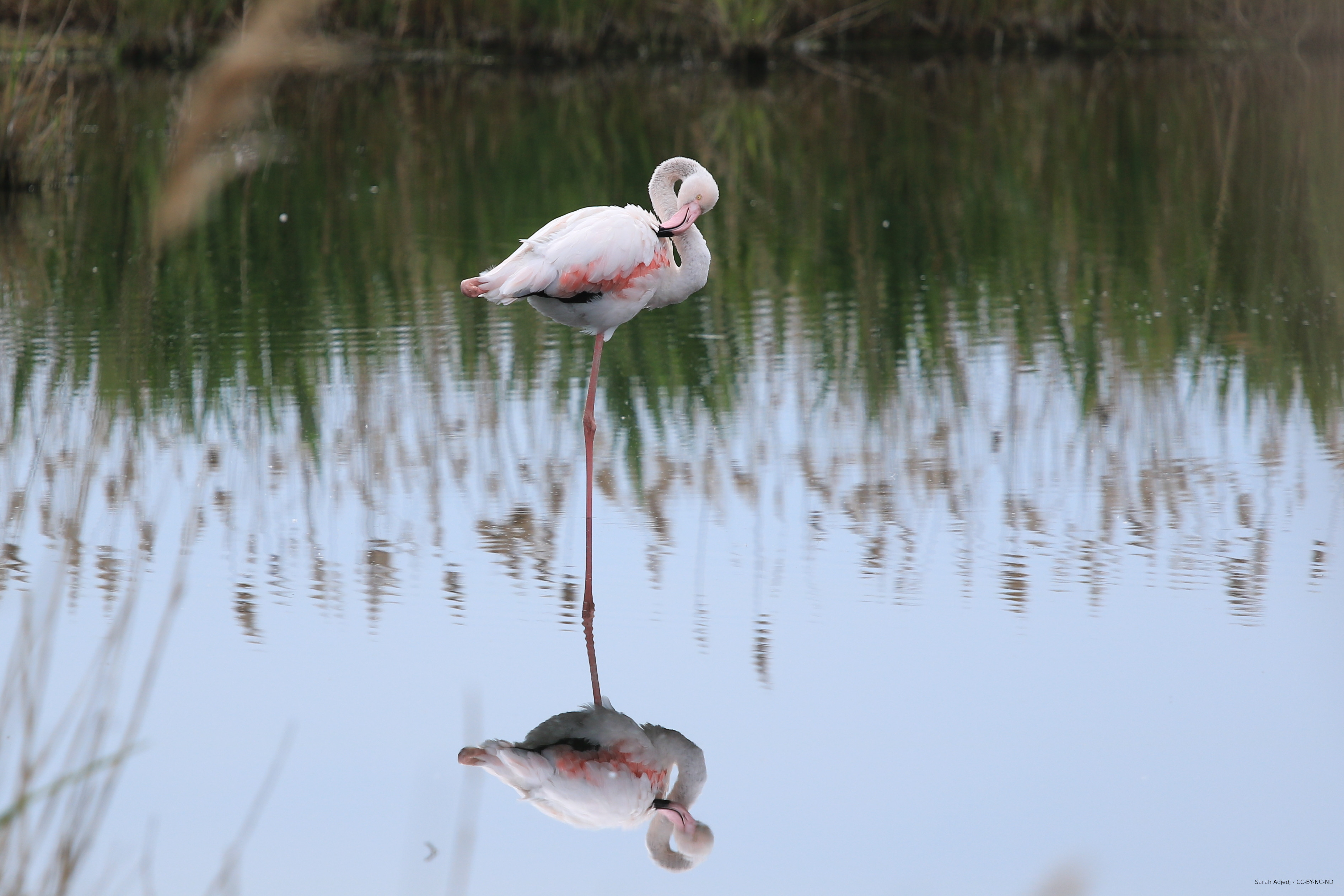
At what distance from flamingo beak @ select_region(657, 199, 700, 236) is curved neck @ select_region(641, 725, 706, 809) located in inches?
79.4

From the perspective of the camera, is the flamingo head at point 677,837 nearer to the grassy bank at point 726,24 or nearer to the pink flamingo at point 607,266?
the pink flamingo at point 607,266

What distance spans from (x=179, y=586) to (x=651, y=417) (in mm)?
3658

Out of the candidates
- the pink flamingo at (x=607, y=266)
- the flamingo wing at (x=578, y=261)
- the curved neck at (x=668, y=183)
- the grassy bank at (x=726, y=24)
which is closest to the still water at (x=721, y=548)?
→ the pink flamingo at (x=607, y=266)

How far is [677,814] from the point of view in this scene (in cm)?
303

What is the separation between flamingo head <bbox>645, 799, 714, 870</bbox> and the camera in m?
2.90

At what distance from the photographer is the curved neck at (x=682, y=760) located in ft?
10.2

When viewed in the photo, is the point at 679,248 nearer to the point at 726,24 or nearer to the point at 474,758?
the point at 474,758

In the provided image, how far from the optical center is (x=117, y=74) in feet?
57.8

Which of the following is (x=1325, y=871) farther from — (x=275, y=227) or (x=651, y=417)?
(x=275, y=227)

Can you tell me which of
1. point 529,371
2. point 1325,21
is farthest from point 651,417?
point 1325,21

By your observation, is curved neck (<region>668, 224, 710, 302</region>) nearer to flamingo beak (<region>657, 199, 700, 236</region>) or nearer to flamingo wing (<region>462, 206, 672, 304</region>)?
flamingo beak (<region>657, 199, 700, 236</region>)

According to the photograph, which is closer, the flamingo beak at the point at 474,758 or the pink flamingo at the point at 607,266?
the flamingo beak at the point at 474,758

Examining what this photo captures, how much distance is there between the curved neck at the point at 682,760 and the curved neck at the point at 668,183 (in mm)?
2113

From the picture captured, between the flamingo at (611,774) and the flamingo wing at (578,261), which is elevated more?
the flamingo wing at (578,261)
